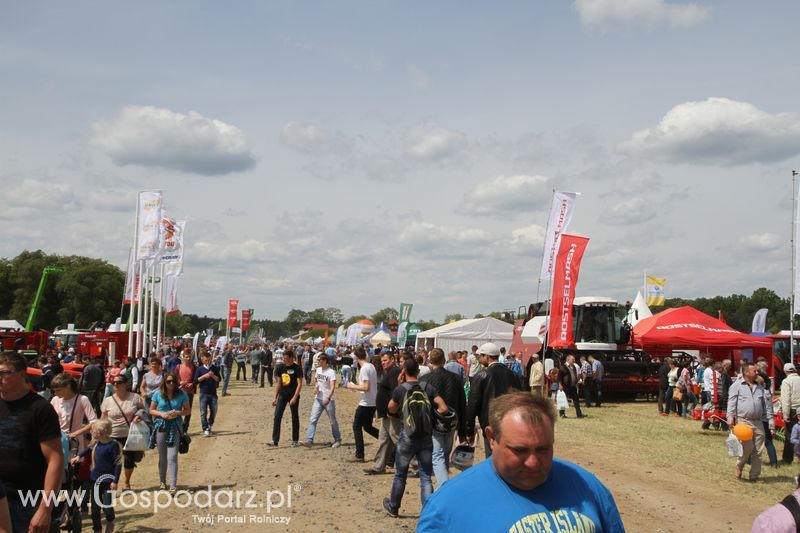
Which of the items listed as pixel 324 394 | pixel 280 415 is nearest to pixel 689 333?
pixel 324 394

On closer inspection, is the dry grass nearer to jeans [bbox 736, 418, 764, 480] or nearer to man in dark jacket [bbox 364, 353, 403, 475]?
jeans [bbox 736, 418, 764, 480]

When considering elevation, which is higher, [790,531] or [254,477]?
[790,531]

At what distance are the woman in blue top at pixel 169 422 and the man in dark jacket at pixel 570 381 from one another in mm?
12651

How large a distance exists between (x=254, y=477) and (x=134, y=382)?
911 cm

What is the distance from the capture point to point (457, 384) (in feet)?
27.7

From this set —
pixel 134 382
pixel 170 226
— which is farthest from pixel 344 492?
pixel 170 226

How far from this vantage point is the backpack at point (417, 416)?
25.1 feet

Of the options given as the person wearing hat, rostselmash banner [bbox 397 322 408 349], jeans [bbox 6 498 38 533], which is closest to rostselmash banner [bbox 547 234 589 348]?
the person wearing hat

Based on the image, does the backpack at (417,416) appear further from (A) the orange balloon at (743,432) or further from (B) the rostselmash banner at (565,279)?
(B) the rostselmash banner at (565,279)

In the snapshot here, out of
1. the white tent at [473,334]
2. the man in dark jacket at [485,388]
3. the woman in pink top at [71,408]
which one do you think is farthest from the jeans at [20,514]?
the white tent at [473,334]

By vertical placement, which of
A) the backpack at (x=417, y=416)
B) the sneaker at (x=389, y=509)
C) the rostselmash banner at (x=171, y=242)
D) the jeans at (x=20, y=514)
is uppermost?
the rostselmash banner at (x=171, y=242)

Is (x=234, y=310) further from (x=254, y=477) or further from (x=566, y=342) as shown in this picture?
(x=254, y=477)

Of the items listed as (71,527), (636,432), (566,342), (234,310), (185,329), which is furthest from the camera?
(185,329)

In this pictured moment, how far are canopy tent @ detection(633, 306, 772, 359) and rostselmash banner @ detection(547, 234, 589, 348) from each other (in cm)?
496
